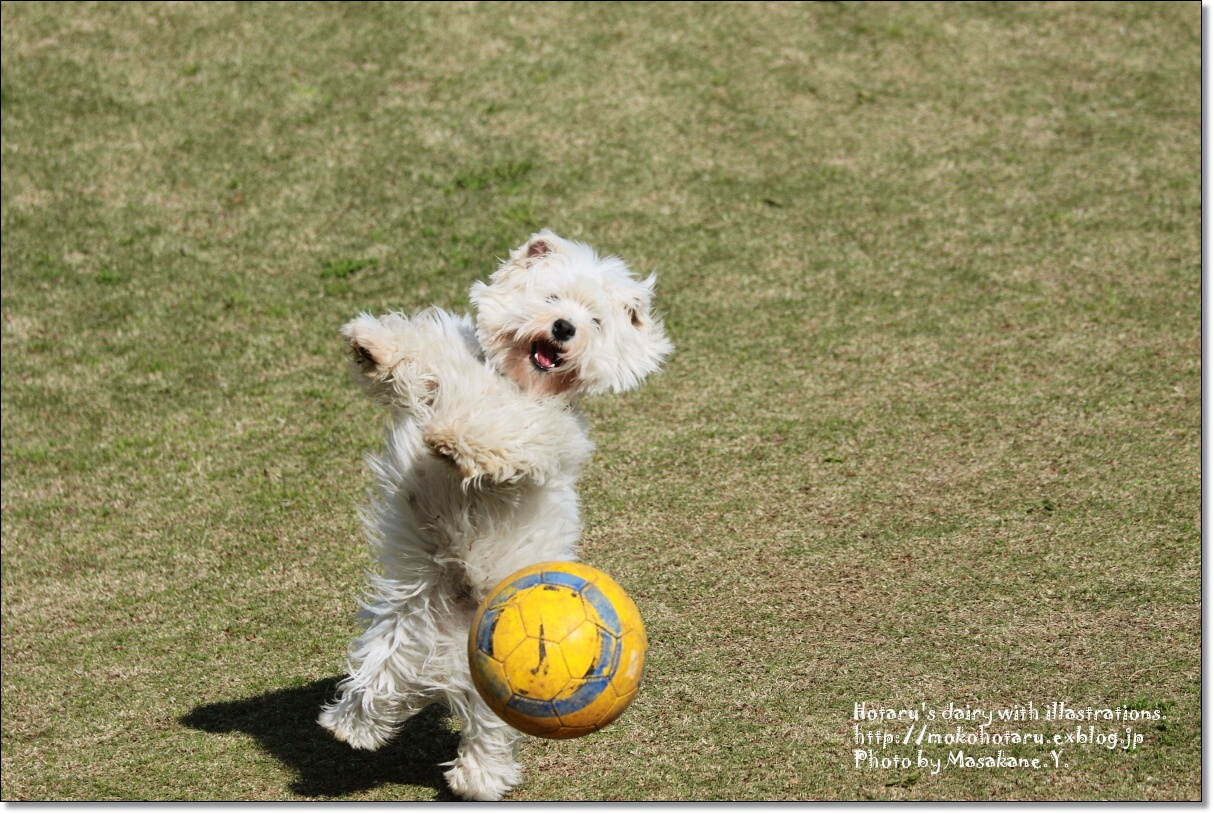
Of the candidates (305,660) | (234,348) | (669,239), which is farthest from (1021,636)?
(234,348)

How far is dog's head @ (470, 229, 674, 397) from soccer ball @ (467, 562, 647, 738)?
0.80m

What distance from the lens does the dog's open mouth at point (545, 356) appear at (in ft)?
14.2

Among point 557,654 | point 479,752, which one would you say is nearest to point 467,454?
point 557,654

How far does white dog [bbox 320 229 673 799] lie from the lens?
4.28 meters

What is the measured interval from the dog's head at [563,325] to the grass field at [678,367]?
140 cm

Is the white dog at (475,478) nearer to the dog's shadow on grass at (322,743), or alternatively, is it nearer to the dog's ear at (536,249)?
the dog's ear at (536,249)

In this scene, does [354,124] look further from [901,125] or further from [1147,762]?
[1147,762]

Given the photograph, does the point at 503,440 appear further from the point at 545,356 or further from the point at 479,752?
the point at 479,752

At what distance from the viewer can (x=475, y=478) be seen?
13.5 ft

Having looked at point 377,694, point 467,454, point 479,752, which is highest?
point 467,454

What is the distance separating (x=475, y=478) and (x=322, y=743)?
59.4 inches

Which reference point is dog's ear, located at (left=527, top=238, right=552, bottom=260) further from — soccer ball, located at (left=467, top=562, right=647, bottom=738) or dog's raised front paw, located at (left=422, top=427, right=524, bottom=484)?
soccer ball, located at (left=467, top=562, right=647, bottom=738)

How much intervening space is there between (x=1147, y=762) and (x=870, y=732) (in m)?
0.93

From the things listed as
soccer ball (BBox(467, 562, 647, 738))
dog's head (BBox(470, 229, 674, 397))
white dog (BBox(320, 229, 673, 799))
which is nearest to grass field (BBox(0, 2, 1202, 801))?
white dog (BBox(320, 229, 673, 799))
